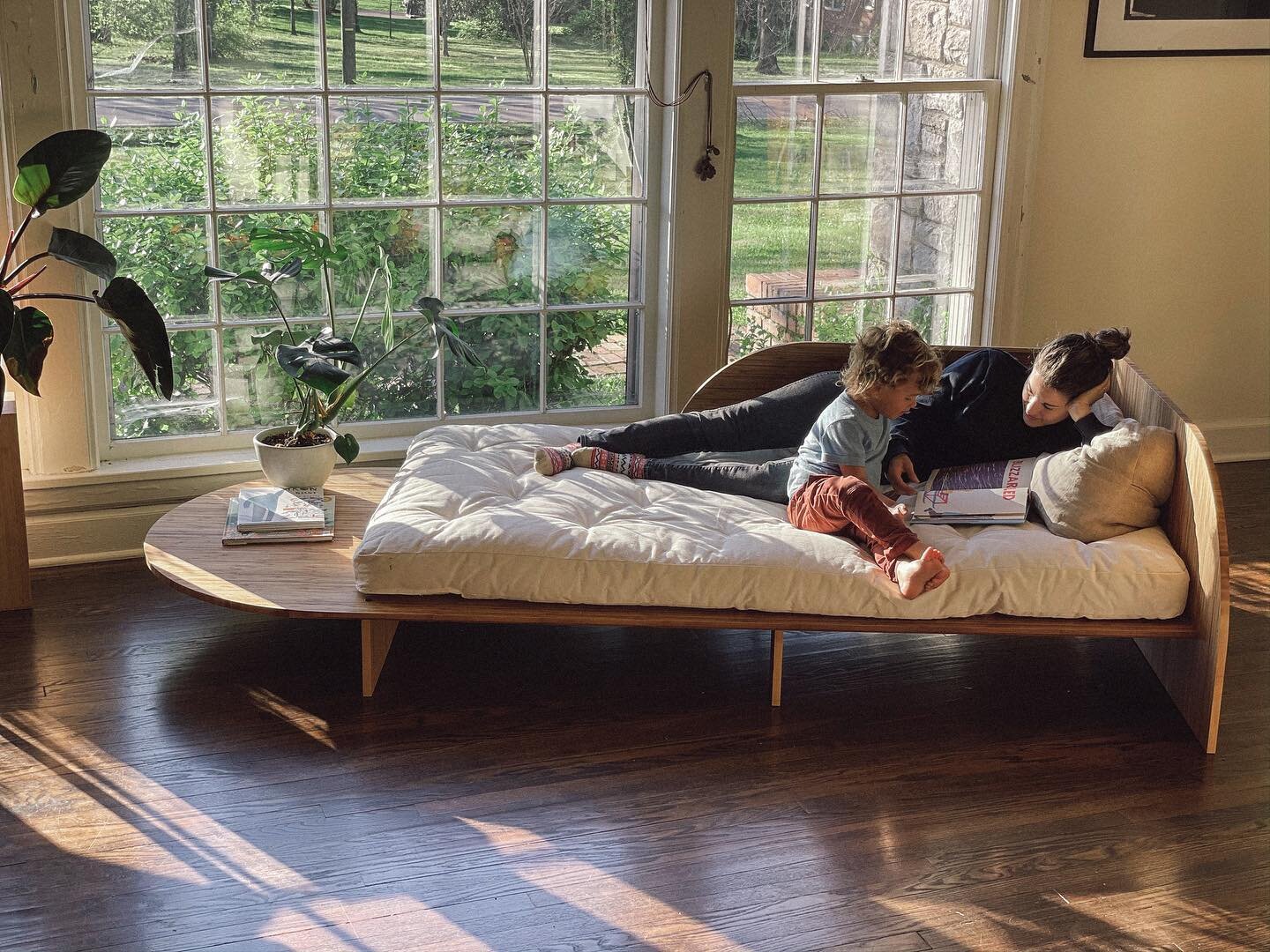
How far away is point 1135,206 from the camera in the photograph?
15.4 feet

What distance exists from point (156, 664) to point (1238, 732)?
2.57 metres

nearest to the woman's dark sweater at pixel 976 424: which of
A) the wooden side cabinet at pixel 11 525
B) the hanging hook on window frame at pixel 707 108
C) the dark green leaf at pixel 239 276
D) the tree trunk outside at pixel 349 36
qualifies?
the hanging hook on window frame at pixel 707 108

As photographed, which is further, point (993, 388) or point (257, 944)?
point (993, 388)

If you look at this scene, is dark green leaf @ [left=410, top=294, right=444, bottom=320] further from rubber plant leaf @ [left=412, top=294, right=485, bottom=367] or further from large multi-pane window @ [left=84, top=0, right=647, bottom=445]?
large multi-pane window @ [left=84, top=0, right=647, bottom=445]

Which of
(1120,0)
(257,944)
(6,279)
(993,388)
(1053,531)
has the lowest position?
(257,944)

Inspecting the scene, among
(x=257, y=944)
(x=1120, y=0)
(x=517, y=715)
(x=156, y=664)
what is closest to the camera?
(x=257, y=944)

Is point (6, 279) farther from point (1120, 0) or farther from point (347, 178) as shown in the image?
point (1120, 0)

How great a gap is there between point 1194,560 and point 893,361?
811 millimetres

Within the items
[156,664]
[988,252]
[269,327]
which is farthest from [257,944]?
[988,252]

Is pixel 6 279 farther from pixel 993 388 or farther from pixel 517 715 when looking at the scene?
pixel 993 388

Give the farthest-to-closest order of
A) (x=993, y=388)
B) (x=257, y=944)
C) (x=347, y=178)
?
1. (x=347, y=178)
2. (x=993, y=388)
3. (x=257, y=944)

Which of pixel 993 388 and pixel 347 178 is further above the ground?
pixel 347 178

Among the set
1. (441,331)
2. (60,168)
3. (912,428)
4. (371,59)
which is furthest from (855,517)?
Result: (60,168)

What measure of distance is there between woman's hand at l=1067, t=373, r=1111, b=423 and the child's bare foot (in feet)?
2.30
